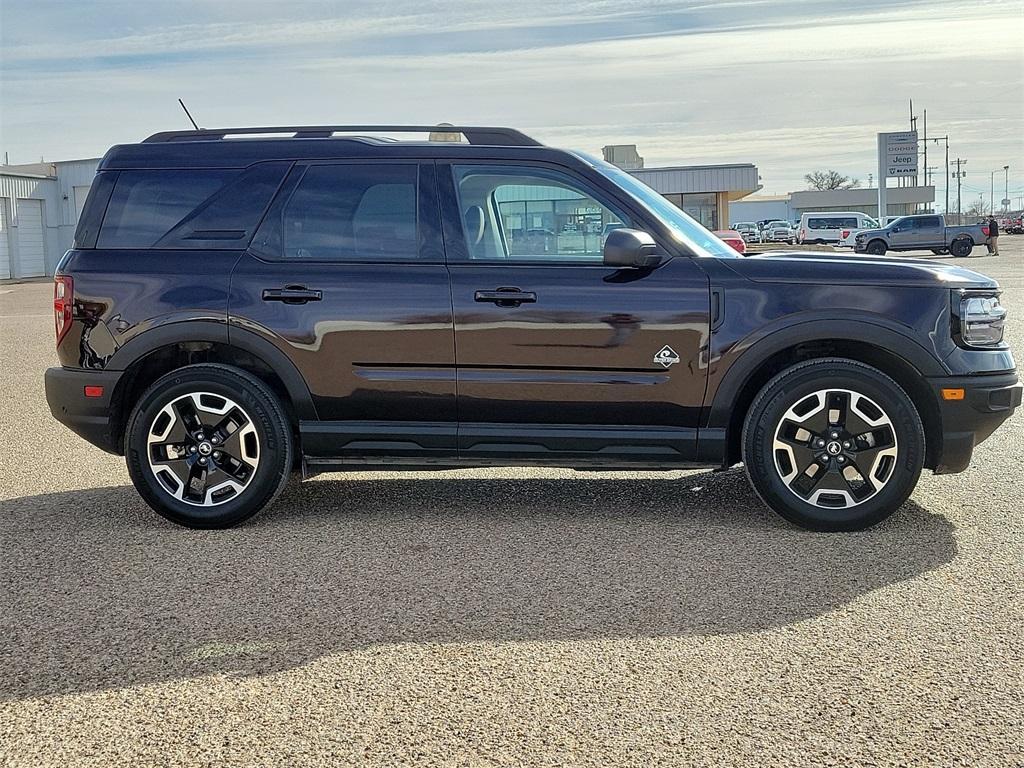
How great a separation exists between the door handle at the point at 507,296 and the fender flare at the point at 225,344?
0.99 m

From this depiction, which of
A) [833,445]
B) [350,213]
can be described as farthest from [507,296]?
[833,445]

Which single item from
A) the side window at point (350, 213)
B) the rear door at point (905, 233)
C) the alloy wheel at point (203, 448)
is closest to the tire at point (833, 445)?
the side window at point (350, 213)

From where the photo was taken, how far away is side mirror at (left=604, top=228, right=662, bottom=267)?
5684mm

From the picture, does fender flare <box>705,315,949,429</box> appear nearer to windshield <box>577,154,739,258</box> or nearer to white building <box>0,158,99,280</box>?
windshield <box>577,154,739,258</box>

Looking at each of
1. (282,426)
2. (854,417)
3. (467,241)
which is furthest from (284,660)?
(854,417)

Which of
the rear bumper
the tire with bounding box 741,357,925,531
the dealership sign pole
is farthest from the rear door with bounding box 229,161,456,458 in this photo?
the dealership sign pole

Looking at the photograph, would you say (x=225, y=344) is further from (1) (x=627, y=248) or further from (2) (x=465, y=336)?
(1) (x=627, y=248)

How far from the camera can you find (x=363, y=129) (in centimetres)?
633

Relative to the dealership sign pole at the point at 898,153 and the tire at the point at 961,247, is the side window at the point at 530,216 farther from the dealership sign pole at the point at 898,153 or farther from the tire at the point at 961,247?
the dealership sign pole at the point at 898,153

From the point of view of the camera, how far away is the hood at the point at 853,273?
19.1 ft

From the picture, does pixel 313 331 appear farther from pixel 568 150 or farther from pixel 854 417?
pixel 854 417

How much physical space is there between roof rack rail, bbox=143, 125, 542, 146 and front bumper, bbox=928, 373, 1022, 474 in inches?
91.4

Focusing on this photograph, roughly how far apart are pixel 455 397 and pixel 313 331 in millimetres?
768

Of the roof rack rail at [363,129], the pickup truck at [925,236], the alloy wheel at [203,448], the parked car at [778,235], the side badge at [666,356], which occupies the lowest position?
the parked car at [778,235]
